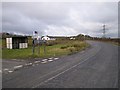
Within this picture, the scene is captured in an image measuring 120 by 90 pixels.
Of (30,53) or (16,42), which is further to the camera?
(16,42)

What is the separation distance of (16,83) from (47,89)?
6.68 feet

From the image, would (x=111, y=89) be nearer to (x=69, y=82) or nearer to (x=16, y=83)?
(x=69, y=82)

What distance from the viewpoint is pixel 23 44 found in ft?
145

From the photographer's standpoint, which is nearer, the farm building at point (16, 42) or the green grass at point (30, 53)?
the green grass at point (30, 53)

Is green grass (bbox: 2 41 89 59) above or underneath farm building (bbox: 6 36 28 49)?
underneath

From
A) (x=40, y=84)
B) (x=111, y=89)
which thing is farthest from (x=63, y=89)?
(x=111, y=89)

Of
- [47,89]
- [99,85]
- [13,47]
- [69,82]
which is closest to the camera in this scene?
[47,89]

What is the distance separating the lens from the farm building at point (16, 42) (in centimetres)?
4189

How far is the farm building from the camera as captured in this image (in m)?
41.9

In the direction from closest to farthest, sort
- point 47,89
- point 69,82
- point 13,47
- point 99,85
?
point 47,89
point 99,85
point 69,82
point 13,47

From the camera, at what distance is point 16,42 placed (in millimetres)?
43188

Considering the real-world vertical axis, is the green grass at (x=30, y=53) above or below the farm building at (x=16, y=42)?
below

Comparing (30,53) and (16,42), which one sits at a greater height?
(16,42)

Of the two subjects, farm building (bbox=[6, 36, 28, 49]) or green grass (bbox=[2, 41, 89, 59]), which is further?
farm building (bbox=[6, 36, 28, 49])
